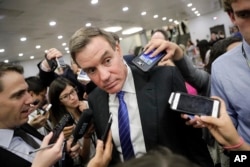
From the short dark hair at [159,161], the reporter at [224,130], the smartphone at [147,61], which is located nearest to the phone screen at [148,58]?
the smartphone at [147,61]

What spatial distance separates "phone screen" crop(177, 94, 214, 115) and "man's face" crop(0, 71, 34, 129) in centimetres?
92

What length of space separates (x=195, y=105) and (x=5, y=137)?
1.03m

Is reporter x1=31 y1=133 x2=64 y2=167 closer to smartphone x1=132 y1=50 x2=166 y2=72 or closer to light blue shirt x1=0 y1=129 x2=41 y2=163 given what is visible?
light blue shirt x1=0 y1=129 x2=41 y2=163

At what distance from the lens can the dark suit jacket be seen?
125 cm

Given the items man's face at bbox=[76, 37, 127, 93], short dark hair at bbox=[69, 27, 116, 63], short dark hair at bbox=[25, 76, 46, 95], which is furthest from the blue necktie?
short dark hair at bbox=[25, 76, 46, 95]

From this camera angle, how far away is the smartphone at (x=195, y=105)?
1.04m

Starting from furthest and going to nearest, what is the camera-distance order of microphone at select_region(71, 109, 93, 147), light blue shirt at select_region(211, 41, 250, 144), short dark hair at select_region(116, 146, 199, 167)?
microphone at select_region(71, 109, 93, 147) → light blue shirt at select_region(211, 41, 250, 144) → short dark hair at select_region(116, 146, 199, 167)

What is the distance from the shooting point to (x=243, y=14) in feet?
3.45

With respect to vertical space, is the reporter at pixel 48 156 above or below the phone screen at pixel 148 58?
below

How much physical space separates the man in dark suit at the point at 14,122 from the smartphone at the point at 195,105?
2.07 feet

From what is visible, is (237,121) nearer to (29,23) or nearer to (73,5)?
(73,5)

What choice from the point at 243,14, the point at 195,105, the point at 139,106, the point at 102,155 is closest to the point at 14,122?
the point at 102,155

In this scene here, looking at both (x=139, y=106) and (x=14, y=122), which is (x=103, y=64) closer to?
(x=139, y=106)

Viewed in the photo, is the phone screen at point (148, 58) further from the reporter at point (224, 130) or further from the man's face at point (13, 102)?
A: the man's face at point (13, 102)
